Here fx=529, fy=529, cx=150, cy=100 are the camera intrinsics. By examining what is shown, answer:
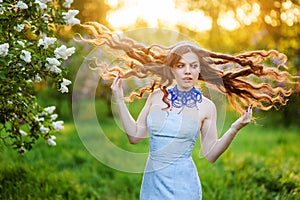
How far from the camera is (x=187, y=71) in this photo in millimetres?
3049

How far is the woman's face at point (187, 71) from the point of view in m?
3.06

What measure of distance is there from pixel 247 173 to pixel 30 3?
120 inches

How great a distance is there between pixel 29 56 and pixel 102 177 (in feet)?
9.71

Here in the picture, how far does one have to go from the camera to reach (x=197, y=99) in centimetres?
313

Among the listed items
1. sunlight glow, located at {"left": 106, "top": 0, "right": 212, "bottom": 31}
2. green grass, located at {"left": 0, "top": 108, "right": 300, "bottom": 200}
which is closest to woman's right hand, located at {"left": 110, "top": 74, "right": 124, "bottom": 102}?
green grass, located at {"left": 0, "top": 108, "right": 300, "bottom": 200}

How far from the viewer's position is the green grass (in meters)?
4.97

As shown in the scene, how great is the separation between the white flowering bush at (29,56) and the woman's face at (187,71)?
2.53 feet

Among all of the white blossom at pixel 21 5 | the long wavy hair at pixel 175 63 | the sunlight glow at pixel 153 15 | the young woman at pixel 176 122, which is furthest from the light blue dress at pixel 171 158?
the sunlight glow at pixel 153 15

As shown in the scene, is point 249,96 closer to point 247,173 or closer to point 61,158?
point 247,173

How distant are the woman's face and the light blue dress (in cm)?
19

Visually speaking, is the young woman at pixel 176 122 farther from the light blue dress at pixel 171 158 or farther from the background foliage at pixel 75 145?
the background foliage at pixel 75 145

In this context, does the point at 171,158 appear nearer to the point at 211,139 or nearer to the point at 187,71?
the point at 211,139

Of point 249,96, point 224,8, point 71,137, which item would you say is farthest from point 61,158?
point 224,8

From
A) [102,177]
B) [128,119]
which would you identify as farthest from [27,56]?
[102,177]
